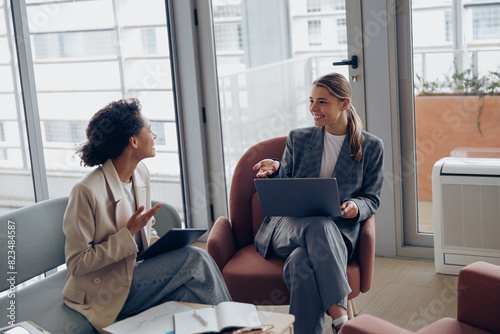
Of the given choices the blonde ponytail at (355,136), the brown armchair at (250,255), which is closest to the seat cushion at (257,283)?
the brown armchair at (250,255)

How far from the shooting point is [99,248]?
6.75 feet

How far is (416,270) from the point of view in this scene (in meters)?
3.37

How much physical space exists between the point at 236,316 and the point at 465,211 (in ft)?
5.92

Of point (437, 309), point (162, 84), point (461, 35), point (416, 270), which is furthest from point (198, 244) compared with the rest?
point (461, 35)

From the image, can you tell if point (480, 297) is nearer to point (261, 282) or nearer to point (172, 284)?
point (261, 282)

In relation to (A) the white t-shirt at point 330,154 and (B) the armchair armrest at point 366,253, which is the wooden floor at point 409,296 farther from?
(A) the white t-shirt at point 330,154

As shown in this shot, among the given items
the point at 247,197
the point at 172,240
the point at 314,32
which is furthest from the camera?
the point at 314,32

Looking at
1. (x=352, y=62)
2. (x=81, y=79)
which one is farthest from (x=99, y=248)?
(x=352, y=62)

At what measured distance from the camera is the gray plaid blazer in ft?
8.32

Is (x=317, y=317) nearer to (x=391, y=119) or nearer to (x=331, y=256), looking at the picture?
(x=331, y=256)

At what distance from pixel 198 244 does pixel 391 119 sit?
1.57 metres

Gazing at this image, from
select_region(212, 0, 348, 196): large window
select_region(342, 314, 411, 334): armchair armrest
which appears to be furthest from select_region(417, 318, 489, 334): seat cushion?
select_region(212, 0, 348, 196): large window

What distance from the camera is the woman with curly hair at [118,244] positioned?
206cm

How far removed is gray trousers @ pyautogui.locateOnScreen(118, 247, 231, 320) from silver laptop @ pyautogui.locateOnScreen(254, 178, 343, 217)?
408mm
